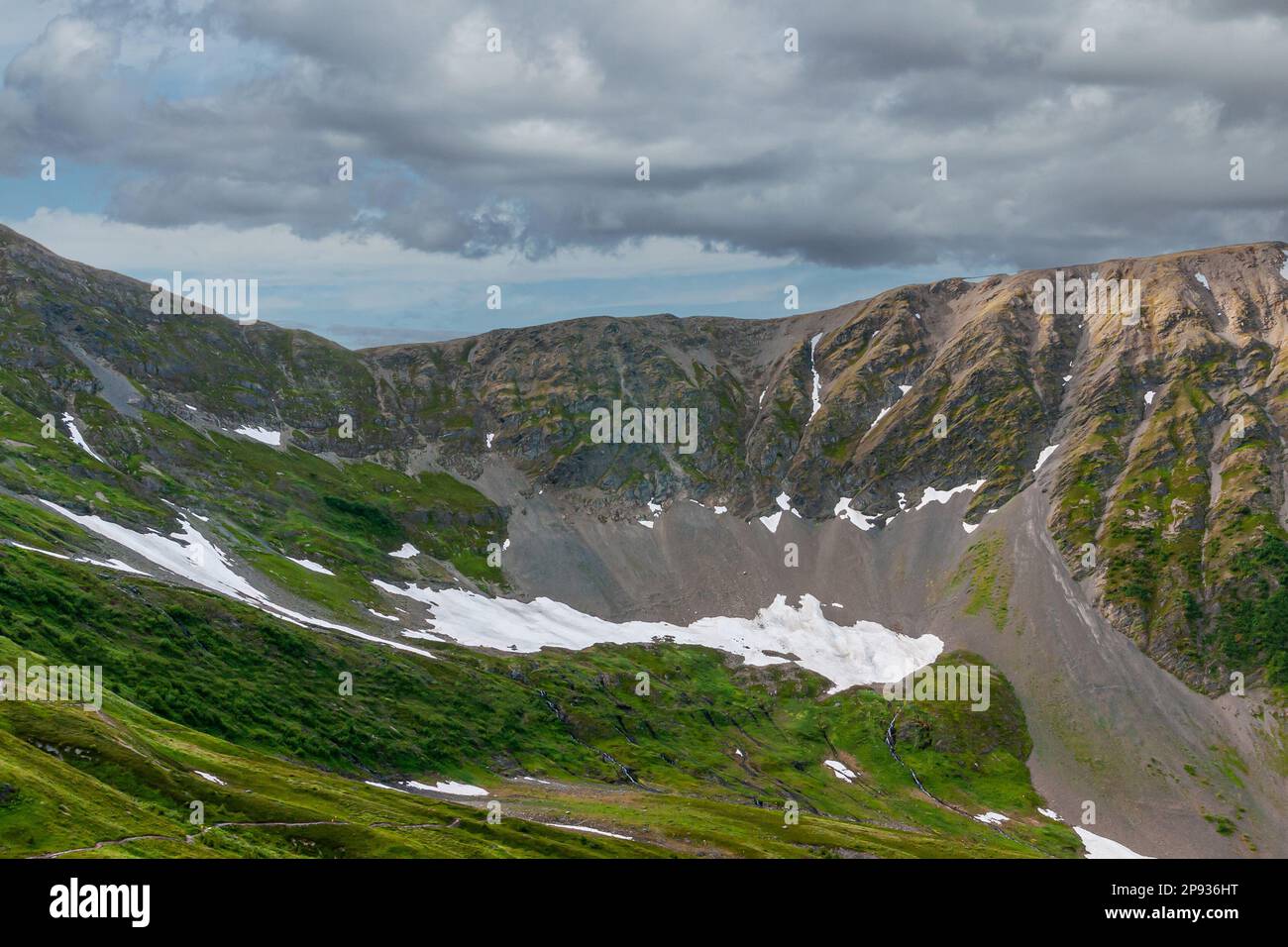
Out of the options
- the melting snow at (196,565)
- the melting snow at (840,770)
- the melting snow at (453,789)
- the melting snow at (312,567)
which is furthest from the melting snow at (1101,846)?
the melting snow at (312,567)

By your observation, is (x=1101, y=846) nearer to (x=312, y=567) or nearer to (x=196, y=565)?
(x=312, y=567)

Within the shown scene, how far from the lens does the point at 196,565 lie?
545 feet

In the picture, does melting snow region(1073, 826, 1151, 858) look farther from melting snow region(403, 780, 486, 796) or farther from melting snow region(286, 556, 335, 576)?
melting snow region(286, 556, 335, 576)

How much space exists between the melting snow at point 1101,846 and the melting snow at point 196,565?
107 metres

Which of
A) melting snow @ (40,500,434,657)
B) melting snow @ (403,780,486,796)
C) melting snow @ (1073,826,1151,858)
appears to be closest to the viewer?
melting snow @ (403,780,486,796)

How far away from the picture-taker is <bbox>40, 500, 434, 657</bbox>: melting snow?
15650 centimetres

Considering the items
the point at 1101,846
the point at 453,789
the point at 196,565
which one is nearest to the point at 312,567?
the point at 196,565

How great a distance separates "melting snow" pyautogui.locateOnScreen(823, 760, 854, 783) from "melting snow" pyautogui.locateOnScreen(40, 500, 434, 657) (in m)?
70.7

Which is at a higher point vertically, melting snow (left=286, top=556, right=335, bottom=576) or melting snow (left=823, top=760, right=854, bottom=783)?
melting snow (left=286, top=556, right=335, bottom=576)

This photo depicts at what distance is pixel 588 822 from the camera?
347 ft

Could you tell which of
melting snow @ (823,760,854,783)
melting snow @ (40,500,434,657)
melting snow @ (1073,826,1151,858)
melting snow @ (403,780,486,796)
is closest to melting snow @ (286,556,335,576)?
melting snow @ (40,500,434,657)

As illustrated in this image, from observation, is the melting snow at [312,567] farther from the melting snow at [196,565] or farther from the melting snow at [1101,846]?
the melting snow at [1101,846]

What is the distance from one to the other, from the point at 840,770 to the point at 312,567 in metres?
104
